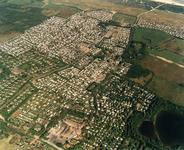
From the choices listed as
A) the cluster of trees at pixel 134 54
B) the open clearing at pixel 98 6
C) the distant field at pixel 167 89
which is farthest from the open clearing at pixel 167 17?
the distant field at pixel 167 89

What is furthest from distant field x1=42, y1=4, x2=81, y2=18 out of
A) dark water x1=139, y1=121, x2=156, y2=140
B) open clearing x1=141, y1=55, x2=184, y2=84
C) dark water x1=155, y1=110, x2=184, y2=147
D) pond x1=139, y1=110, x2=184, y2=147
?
dark water x1=155, y1=110, x2=184, y2=147

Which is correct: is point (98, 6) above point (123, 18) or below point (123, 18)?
above

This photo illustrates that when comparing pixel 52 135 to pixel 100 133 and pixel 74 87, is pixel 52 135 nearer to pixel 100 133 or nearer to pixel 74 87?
pixel 100 133

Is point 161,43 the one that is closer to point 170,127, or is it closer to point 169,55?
point 169,55

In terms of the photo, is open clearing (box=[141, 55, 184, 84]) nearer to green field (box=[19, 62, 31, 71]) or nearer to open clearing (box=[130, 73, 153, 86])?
open clearing (box=[130, 73, 153, 86])

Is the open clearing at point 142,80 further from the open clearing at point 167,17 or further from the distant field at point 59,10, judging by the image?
the distant field at point 59,10

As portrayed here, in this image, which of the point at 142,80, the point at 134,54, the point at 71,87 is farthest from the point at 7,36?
the point at 142,80
